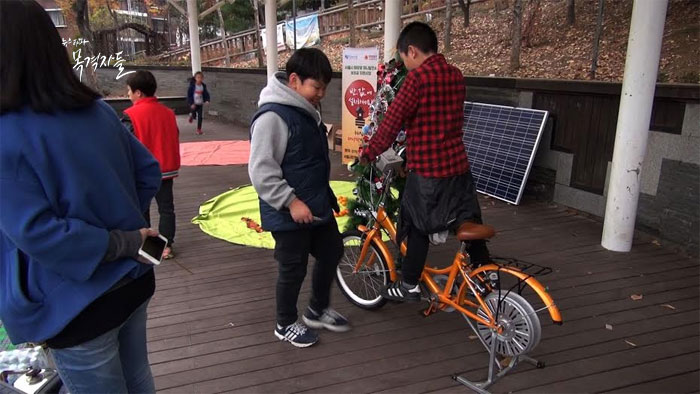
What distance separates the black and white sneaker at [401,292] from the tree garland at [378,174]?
0.53 metres

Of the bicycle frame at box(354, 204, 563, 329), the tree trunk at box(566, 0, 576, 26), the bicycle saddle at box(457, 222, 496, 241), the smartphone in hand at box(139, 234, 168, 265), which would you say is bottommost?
the bicycle frame at box(354, 204, 563, 329)

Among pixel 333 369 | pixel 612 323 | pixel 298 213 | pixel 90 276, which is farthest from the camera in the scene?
pixel 612 323

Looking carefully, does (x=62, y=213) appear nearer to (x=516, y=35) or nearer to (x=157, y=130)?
(x=157, y=130)

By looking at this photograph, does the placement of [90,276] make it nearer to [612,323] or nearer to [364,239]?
[364,239]

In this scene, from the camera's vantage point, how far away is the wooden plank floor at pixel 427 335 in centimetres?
262

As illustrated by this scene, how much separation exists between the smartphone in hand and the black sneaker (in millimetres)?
1596

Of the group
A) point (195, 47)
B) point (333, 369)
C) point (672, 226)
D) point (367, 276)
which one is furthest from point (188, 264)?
point (195, 47)

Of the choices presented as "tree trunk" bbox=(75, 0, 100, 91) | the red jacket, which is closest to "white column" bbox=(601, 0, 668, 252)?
the red jacket

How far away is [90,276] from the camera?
1442mm

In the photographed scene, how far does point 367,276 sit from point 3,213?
240 cm

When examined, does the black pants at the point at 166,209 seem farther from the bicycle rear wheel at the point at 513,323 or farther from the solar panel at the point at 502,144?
the solar panel at the point at 502,144

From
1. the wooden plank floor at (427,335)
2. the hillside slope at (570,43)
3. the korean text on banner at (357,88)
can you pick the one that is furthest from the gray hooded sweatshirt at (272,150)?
the hillside slope at (570,43)

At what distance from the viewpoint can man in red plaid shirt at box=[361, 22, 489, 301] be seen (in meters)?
2.72

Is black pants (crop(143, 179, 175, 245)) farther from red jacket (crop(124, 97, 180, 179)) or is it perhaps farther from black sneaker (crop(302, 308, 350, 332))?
black sneaker (crop(302, 308, 350, 332))
